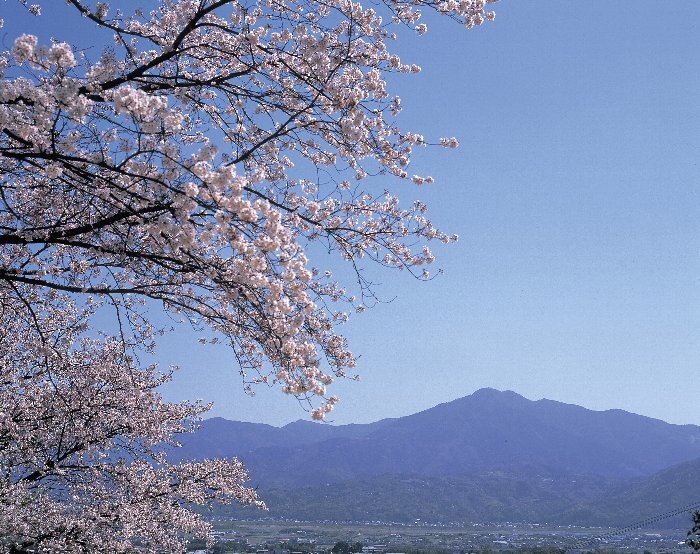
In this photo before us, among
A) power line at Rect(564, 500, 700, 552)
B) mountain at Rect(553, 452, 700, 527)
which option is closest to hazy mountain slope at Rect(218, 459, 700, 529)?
mountain at Rect(553, 452, 700, 527)

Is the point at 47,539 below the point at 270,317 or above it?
below

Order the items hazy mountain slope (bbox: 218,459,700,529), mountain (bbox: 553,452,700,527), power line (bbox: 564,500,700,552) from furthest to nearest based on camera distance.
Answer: hazy mountain slope (bbox: 218,459,700,529), mountain (bbox: 553,452,700,527), power line (bbox: 564,500,700,552)

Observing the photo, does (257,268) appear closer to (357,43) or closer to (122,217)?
(122,217)

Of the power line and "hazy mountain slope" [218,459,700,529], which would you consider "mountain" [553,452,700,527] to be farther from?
the power line

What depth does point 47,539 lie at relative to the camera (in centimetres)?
1168

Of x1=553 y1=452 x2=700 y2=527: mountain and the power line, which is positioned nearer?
the power line

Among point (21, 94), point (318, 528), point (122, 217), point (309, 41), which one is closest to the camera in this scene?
point (21, 94)

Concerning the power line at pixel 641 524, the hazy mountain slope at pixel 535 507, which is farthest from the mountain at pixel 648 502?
the power line at pixel 641 524

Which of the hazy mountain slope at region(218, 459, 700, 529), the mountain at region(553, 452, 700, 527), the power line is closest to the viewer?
the power line

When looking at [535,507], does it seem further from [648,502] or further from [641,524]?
[641,524]

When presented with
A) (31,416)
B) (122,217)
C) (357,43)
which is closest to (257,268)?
(122,217)

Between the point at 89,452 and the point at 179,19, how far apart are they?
8.62 metres

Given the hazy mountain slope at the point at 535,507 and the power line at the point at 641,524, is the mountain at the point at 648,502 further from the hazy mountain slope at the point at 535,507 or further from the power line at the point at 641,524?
the power line at the point at 641,524

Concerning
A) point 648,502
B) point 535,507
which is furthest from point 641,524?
point 535,507
